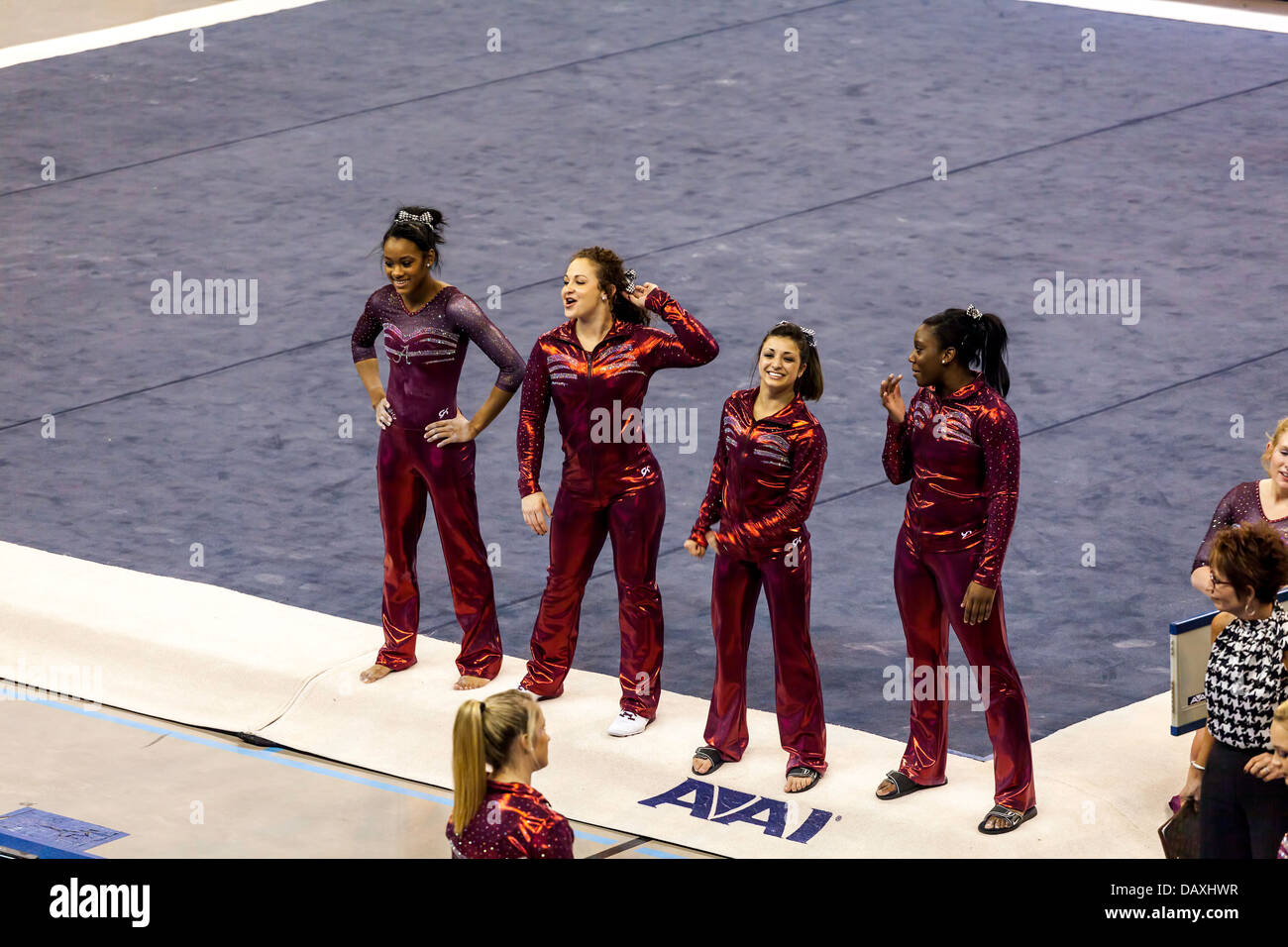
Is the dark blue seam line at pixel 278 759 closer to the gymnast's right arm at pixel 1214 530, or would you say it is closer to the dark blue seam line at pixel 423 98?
the gymnast's right arm at pixel 1214 530

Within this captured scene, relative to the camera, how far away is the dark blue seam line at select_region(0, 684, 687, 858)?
7188 mm

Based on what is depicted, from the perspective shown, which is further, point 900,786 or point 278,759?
point 278,759

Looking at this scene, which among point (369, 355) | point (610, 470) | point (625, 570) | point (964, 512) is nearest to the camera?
point (964, 512)

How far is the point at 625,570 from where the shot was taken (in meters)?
7.64

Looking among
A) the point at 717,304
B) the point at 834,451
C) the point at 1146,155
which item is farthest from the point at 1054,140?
the point at 834,451

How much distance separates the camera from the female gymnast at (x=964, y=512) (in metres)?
6.58

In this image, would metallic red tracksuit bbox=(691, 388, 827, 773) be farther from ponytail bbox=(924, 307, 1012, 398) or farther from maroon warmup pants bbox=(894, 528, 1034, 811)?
ponytail bbox=(924, 307, 1012, 398)

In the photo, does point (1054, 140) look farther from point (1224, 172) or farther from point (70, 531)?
point (70, 531)

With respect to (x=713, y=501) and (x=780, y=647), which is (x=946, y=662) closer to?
(x=780, y=647)

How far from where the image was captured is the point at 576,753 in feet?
25.0

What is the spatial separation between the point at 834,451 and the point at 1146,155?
582 cm

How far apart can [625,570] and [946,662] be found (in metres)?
1.33

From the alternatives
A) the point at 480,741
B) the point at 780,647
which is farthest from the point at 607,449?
the point at 480,741

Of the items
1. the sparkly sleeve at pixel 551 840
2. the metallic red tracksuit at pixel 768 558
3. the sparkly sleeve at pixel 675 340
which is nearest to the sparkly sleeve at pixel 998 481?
the metallic red tracksuit at pixel 768 558
